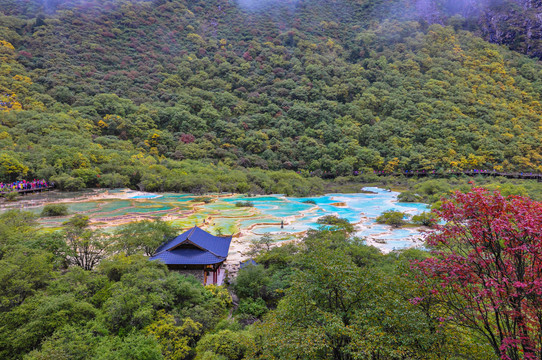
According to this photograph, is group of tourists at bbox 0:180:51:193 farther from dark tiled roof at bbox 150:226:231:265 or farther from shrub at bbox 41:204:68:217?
dark tiled roof at bbox 150:226:231:265

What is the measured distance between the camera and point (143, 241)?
1445cm

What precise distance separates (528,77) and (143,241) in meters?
117

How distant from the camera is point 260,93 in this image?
90000mm

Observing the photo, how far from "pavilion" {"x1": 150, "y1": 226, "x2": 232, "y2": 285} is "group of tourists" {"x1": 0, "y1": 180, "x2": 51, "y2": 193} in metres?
30.0

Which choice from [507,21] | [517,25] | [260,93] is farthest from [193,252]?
[507,21]

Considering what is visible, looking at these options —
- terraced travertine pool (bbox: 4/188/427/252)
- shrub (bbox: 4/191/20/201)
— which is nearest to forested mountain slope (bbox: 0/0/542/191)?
shrub (bbox: 4/191/20/201)

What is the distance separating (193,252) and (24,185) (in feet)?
107

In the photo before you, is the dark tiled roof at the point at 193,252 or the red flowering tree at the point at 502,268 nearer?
the red flowering tree at the point at 502,268

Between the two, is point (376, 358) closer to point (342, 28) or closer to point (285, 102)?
point (285, 102)

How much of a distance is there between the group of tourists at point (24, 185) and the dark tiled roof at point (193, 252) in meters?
29.9

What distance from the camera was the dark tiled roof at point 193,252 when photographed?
43.8 feet

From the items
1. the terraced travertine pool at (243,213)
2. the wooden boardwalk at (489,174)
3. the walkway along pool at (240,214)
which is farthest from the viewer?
the wooden boardwalk at (489,174)

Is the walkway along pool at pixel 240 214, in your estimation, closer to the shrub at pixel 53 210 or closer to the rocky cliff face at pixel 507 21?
the shrub at pixel 53 210

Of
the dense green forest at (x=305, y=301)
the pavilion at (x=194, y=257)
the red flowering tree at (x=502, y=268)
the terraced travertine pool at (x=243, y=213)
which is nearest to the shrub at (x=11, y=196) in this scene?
the terraced travertine pool at (x=243, y=213)
